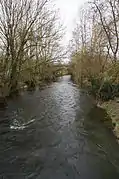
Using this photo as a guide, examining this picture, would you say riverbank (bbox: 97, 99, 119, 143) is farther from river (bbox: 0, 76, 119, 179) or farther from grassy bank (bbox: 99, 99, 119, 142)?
river (bbox: 0, 76, 119, 179)

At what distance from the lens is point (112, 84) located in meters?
18.4

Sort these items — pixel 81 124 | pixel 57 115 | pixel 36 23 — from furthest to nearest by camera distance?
pixel 36 23 → pixel 57 115 → pixel 81 124

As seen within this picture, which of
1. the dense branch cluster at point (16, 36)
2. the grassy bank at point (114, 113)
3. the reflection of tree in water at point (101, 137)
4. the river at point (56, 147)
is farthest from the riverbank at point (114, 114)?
the dense branch cluster at point (16, 36)

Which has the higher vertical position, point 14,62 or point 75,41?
point 75,41

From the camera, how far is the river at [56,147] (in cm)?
723

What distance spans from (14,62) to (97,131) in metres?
14.3

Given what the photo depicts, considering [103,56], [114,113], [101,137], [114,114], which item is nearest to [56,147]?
[101,137]

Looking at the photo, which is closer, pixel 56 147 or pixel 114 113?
pixel 56 147

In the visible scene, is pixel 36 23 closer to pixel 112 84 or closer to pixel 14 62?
pixel 14 62

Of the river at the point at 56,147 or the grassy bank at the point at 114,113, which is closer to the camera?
the river at the point at 56,147

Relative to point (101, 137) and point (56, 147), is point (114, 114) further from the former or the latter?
point (56, 147)

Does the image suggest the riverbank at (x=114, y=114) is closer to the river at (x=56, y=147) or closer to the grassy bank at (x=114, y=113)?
the grassy bank at (x=114, y=113)

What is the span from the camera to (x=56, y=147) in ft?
30.3

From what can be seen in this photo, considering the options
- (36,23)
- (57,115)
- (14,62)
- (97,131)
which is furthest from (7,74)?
(97,131)
